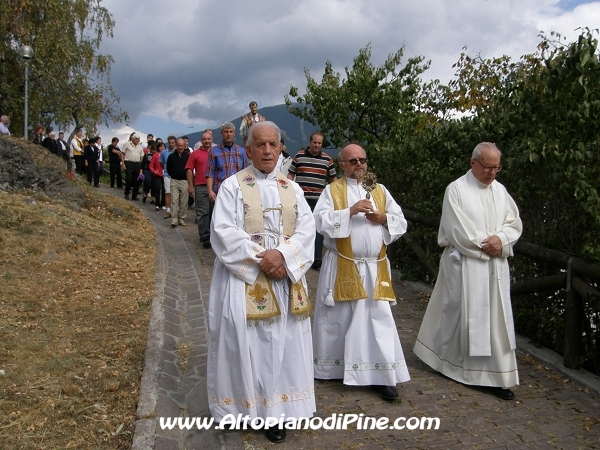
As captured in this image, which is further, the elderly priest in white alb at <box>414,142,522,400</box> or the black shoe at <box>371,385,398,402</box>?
the elderly priest in white alb at <box>414,142,522,400</box>

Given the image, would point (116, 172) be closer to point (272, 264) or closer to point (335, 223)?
point (335, 223)

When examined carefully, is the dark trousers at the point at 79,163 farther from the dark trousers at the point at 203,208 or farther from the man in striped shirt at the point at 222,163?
the man in striped shirt at the point at 222,163

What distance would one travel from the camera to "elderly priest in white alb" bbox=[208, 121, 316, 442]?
4.07 metres

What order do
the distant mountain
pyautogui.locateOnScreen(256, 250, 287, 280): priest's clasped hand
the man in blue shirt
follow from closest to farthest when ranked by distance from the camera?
pyautogui.locateOnScreen(256, 250, 287, 280): priest's clasped hand, the distant mountain, the man in blue shirt

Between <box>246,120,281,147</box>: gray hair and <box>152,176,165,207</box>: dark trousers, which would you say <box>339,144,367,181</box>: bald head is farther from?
<box>152,176,165,207</box>: dark trousers

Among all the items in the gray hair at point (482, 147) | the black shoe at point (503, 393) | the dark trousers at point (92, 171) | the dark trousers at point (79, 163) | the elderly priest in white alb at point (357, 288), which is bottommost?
the black shoe at point (503, 393)

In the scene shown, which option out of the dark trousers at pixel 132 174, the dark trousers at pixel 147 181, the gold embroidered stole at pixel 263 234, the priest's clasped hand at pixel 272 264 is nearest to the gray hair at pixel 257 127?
the gold embroidered stole at pixel 263 234

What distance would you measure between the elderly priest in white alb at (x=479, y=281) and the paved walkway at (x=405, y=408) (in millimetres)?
204

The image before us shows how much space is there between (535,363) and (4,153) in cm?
1136

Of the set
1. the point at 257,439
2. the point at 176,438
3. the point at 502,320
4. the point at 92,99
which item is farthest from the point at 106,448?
the point at 92,99

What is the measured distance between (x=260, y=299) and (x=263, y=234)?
479 millimetres

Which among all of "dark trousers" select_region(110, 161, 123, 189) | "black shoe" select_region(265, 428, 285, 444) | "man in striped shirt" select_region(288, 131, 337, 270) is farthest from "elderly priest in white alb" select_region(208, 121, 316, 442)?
"dark trousers" select_region(110, 161, 123, 189)

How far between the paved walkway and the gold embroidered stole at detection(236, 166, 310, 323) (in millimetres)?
856

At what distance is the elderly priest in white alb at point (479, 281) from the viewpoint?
503 centimetres
